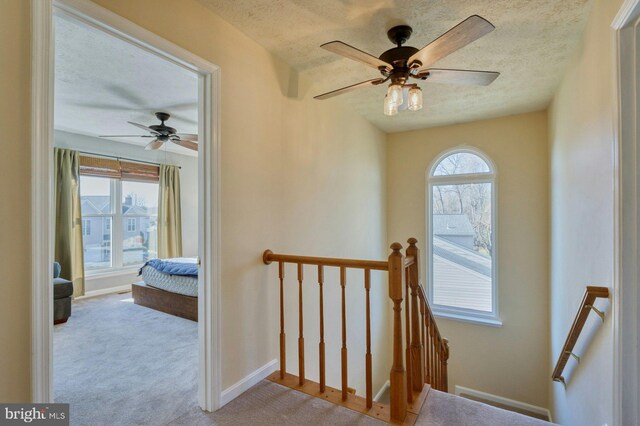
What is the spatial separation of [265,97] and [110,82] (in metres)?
1.65

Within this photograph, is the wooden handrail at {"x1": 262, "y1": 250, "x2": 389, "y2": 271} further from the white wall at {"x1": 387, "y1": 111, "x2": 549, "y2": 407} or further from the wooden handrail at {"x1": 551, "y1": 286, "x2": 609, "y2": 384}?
the white wall at {"x1": 387, "y1": 111, "x2": 549, "y2": 407}

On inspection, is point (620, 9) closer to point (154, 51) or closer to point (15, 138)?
point (154, 51)

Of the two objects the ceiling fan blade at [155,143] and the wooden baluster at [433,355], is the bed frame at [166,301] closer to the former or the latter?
the ceiling fan blade at [155,143]

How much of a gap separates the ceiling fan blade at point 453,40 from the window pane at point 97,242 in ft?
17.6

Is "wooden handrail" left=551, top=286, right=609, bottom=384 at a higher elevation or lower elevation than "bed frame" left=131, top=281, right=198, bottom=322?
higher

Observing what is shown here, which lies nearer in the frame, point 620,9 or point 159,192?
point 620,9

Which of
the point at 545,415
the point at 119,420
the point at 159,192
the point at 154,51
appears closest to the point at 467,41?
the point at 154,51

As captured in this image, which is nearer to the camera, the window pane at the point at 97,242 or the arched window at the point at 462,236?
the arched window at the point at 462,236

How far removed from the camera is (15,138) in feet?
3.51

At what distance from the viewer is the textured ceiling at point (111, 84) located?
220 cm

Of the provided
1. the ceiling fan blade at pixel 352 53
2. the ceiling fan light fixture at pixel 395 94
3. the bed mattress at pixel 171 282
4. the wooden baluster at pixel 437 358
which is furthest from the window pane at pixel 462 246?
the bed mattress at pixel 171 282

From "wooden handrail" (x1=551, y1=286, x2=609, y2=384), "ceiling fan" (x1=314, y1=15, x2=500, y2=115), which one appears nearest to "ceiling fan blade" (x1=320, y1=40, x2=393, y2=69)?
"ceiling fan" (x1=314, y1=15, x2=500, y2=115)

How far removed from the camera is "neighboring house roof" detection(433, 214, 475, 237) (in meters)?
4.21

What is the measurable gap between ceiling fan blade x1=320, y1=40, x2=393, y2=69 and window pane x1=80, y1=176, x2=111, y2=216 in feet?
15.9
